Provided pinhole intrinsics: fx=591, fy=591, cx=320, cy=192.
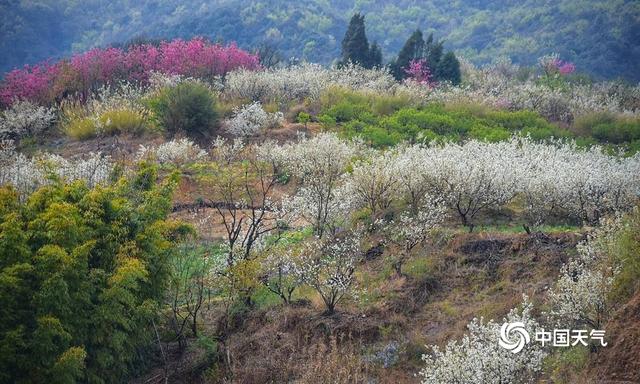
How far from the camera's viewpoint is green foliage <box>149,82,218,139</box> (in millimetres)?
21542

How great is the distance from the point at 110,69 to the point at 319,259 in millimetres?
21279

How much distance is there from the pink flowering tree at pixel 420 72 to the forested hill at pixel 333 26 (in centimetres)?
3267

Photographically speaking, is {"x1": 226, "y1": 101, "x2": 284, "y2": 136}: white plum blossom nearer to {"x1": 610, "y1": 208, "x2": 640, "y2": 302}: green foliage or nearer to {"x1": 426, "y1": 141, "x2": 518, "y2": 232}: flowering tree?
{"x1": 426, "y1": 141, "x2": 518, "y2": 232}: flowering tree

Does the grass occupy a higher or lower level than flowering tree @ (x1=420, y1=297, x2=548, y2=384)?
higher

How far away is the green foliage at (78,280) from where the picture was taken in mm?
7590

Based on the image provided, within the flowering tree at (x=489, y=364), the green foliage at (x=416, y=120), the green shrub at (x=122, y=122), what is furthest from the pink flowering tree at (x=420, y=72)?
the flowering tree at (x=489, y=364)

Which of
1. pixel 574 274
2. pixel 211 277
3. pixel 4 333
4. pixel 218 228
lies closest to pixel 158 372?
pixel 211 277

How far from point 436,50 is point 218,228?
901 inches

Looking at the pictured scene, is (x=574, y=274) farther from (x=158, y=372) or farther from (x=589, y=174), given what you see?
(x=158, y=372)

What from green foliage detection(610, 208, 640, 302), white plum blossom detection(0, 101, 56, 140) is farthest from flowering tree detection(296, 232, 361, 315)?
white plum blossom detection(0, 101, 56, 140)

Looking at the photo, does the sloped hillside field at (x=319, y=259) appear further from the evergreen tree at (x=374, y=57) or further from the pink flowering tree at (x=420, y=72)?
the evergreen tree at (x=374, y=57)

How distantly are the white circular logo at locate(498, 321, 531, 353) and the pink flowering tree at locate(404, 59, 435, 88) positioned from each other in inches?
955

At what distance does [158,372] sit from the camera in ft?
33.2

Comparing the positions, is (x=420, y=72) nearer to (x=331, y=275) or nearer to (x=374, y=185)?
(x=374, y=185)
